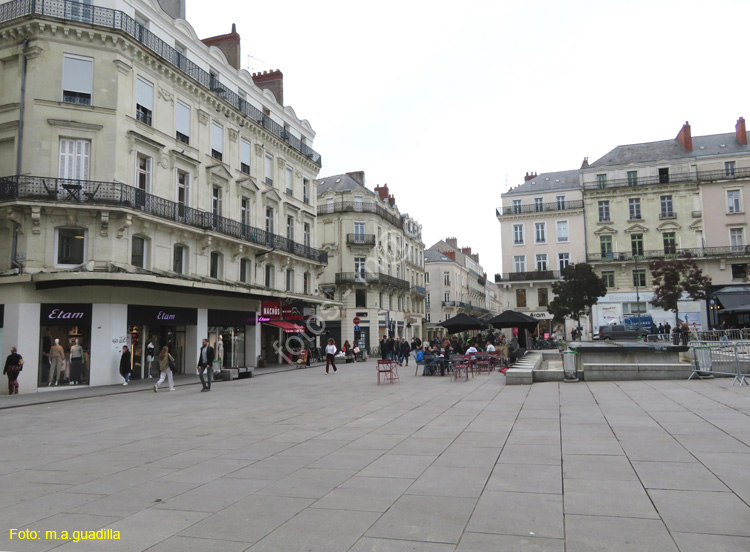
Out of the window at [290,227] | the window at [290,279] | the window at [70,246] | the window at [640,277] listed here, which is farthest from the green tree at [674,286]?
the window at [70,246]

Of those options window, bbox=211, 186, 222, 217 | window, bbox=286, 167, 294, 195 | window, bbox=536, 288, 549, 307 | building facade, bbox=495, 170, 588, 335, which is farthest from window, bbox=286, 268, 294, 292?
window, bbox=536, 288, 549, 307

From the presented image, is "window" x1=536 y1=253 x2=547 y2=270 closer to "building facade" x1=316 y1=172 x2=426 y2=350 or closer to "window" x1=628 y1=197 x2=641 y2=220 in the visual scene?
"window" x1=628 y1=197 x2=641 y2=220

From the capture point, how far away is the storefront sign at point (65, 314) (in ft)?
63.3

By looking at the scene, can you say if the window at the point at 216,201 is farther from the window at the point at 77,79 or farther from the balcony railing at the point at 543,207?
the balcony railing at the point at 543,207

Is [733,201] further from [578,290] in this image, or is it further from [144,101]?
[144,101]

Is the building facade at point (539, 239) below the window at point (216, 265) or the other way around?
the other way around

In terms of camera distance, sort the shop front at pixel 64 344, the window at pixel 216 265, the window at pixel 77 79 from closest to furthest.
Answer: the shop front at pixel 64 344 < the window at pixel 77 79 < the window at pixel 216 265

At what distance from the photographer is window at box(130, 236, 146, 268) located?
71.1 feet

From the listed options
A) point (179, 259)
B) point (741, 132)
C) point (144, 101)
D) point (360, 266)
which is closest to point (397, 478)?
point (179, 259)

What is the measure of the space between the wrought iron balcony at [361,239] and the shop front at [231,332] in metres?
17.8

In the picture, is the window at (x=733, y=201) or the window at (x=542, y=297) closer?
the window at (x=733, y=201)

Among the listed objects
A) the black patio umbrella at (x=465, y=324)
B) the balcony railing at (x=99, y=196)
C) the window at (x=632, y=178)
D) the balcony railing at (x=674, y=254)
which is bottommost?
the black patio umbrella at (x=465, y=324)

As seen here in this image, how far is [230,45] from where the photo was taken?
30.5 meters

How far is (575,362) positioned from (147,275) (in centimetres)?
1484
